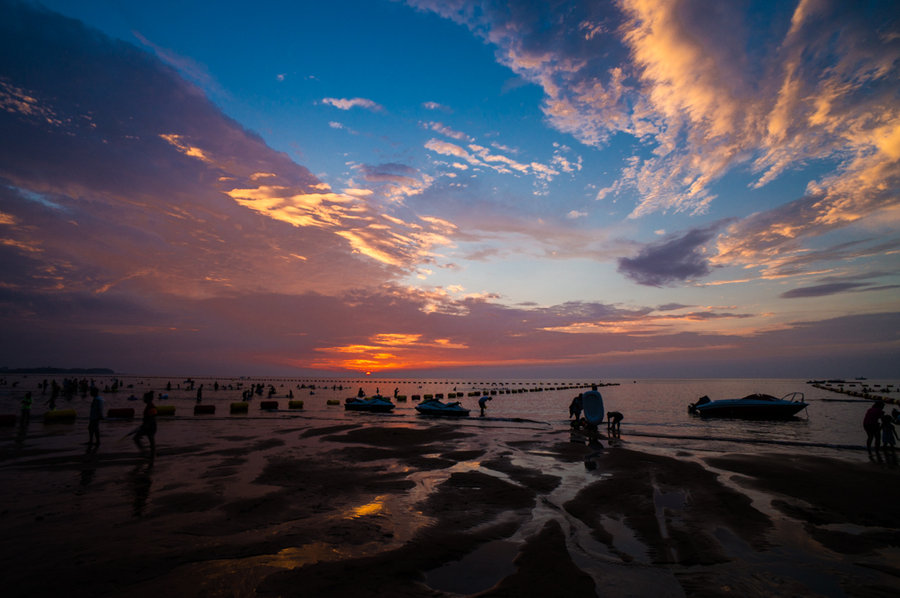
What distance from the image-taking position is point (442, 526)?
991 cm

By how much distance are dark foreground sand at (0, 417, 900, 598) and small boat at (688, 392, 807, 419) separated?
31.1 m

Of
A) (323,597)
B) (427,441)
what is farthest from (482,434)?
(323,597)

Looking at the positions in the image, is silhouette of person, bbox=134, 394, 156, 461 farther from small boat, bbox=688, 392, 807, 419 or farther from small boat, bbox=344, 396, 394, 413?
small boat, bbox=688, 392, 807, 419

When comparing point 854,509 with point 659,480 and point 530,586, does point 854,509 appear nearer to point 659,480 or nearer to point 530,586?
point 659,480

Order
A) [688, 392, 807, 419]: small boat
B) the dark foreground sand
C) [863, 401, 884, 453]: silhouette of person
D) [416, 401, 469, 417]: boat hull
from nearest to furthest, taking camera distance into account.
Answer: the dark foreground sand
[863, 401, 884, 453]: silhouette of person
[688, 392, 807, 419]: small boat
[416, 401, 469, 417]: boat hull

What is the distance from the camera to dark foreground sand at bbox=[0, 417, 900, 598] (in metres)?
6.98

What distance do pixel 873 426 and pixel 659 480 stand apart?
16.4 metres

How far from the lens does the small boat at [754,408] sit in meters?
44.0

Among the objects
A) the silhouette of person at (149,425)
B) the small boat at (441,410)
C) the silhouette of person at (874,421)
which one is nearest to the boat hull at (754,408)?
the silhouette of person at (874,421)

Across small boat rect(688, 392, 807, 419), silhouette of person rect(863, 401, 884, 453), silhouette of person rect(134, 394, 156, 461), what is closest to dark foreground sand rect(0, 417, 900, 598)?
silhouette of person rect(134, 394, 156, 461)

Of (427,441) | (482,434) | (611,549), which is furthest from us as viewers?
(482,434)

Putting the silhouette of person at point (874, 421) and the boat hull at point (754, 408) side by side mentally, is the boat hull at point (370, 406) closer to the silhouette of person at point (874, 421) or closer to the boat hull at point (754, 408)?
the boat hull at point (754, 408)

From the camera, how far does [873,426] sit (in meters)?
21.3

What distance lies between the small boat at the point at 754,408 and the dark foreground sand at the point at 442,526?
3114cm
